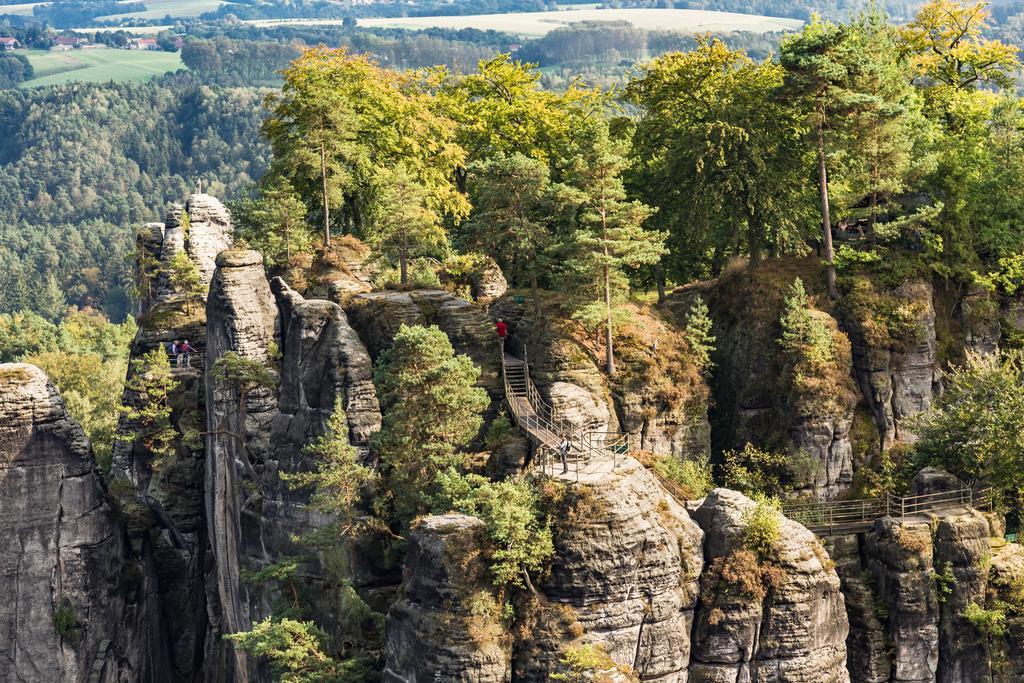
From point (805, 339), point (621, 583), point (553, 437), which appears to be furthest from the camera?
point (805, 339)

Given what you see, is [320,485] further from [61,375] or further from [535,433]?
[61,375]

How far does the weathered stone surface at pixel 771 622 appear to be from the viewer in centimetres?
5056

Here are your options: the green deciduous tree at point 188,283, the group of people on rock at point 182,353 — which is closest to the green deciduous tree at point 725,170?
the green deciduous tree at point 188,283

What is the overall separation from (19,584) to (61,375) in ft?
175

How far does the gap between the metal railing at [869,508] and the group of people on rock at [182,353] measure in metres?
30.1

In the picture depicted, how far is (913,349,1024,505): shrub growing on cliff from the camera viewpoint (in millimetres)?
55531

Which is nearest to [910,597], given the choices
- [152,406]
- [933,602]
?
[933,602]

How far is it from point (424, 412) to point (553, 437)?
468 cm

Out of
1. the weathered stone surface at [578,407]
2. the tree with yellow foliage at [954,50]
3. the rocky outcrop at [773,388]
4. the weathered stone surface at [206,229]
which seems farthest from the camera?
the weathered stone surface at [206,229]

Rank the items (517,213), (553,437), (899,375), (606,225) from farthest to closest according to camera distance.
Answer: (899,375) < (517,213) < (606,225) < (553,437)

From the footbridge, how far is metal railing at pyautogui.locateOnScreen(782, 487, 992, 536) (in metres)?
7.28

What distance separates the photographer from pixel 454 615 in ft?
160

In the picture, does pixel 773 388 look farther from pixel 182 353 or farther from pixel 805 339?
pixel 182 353

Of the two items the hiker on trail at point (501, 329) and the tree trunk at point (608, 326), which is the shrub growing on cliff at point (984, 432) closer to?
the tree trunk at point (608, 326)
